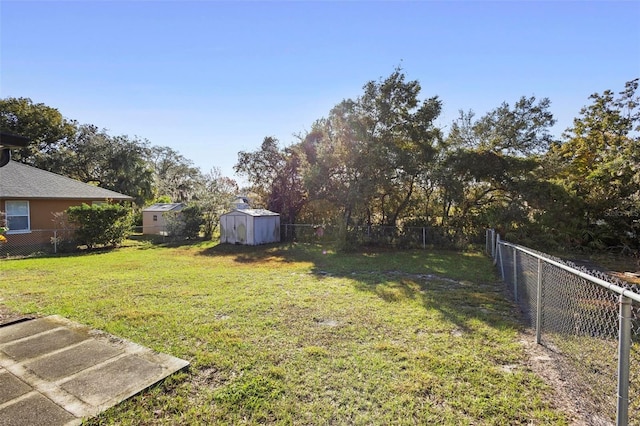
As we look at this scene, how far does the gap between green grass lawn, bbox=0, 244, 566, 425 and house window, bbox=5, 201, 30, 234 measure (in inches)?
202

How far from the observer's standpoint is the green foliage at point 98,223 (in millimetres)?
11625

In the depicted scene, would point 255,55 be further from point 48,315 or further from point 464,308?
point 464,308

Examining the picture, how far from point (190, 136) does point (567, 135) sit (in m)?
22.0

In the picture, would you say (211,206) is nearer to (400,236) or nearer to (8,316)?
(400,236)

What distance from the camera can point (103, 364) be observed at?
3100 mm

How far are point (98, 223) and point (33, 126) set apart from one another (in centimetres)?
1400

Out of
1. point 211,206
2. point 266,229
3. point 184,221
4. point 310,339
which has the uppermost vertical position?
point 211,206

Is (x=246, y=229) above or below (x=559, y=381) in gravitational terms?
above

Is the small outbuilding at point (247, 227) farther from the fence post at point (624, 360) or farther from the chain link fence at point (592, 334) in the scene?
the fence post at point (624, 360)

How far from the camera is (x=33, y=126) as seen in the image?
20.0 metres

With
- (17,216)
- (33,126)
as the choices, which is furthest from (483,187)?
(33,126)

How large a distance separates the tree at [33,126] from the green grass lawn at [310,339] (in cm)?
1630

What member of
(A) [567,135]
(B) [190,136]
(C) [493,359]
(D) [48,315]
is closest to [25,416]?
(D) [48,315]

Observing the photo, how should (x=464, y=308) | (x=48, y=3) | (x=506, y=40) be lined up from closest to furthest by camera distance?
(x=464, y=308) → (x=48, y=3) → (x=506, y=40)
